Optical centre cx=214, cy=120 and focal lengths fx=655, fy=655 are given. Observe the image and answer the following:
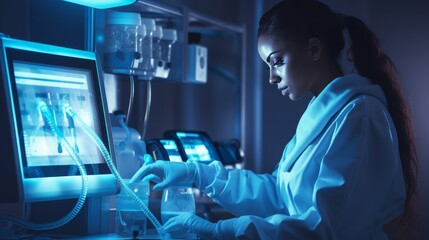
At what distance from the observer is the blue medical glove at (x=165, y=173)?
197 centimetres

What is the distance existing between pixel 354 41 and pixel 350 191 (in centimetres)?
58

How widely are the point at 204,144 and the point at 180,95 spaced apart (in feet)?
2.45

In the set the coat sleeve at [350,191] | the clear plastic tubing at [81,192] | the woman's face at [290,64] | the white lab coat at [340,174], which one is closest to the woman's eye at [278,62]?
the woman's face at [290,64]

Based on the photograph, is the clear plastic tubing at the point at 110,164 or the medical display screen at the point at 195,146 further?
the medical display screen at the point at 195,146

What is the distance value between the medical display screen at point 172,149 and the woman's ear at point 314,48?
78 centimetres

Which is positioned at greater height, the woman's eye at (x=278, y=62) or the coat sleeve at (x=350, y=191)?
the woman's eye at (x=278, y=62)

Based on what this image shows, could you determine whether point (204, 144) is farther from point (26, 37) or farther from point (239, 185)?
point (26, 37)

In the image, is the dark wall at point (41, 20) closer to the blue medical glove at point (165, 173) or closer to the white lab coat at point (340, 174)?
the blue medical glove at point (165, 173)

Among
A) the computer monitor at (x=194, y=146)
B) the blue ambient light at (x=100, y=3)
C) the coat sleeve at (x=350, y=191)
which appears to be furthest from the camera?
the computer monitor at (x=194, y=146)

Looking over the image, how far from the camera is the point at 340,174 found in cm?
168

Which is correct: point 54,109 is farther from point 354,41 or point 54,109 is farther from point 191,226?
point 354,41

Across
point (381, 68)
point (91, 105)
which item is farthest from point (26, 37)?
point (381, 68)

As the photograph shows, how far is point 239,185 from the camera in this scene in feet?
7.28

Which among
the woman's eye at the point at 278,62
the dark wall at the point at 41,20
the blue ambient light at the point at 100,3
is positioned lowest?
the woman's eye at the point at 278,62
